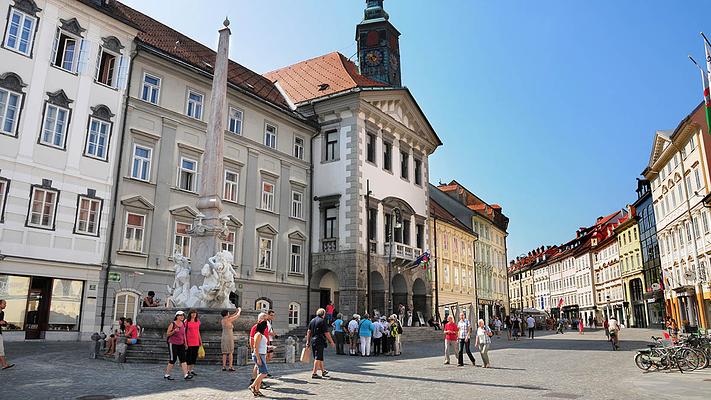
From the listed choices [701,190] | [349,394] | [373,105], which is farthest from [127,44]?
[701,190]

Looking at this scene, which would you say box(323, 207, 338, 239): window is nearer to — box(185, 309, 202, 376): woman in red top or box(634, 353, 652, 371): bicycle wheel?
box(634, 353, 652, 371): bicycle wheel

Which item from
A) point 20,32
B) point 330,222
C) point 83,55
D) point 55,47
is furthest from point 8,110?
point 330,222

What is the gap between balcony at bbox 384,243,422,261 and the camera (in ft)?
114

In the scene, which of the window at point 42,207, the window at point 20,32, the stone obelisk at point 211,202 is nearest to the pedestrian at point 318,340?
the stone obelisk at point 211,202

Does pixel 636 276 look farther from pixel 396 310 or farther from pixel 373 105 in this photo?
pixel 373 105

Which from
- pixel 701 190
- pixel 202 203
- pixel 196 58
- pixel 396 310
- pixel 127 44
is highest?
pixel 196 58

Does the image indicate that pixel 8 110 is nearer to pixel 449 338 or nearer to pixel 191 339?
pixel 191 339

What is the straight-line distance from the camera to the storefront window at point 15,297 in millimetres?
18969

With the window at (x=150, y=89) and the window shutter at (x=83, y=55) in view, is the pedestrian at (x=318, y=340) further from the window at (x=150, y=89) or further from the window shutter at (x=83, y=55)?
the window at (x=150, y=89)

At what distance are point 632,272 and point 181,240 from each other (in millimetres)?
56588

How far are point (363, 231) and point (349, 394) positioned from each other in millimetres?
22462

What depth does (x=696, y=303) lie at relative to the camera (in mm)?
41406

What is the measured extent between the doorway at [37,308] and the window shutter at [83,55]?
864 centimetres

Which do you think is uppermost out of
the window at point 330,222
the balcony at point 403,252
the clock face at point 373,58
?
the clock face at point 373,58
